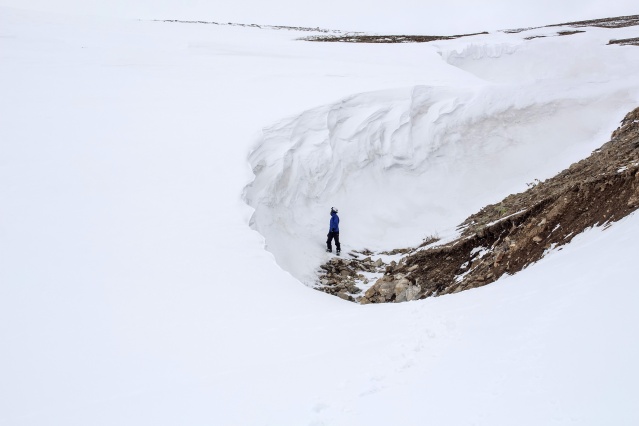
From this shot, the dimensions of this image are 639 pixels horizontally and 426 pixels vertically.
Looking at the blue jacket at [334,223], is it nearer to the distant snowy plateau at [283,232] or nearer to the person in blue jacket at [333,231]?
the person in blue jacket at [333,231]

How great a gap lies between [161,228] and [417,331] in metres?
4.91

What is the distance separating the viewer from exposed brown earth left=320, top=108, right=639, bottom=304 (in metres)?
7.57

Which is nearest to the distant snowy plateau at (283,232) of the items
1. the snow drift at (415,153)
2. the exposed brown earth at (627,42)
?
the snow drift at (415,153)

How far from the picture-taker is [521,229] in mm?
9000

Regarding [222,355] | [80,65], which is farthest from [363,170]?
[80,65]

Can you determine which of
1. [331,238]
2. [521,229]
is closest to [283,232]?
[331,238]

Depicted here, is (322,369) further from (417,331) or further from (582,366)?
(582,366)

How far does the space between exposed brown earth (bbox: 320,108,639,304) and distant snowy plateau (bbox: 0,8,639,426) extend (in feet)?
2.39

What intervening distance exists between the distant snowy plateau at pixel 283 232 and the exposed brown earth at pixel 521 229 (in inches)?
28.7

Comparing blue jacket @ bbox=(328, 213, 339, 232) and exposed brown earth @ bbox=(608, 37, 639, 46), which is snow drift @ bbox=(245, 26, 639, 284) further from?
exposed brown earth @ bbox=(608, 37, 639, 46)

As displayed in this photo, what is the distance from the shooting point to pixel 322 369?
18.0 ft

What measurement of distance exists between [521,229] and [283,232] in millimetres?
5216

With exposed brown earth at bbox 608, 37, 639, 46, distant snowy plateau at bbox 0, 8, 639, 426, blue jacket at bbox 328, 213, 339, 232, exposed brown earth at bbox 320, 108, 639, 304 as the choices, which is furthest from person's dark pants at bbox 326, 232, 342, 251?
exposed brown earth at bbox 608, 37, 639, 46

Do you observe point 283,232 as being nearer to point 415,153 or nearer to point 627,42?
point 415,153
